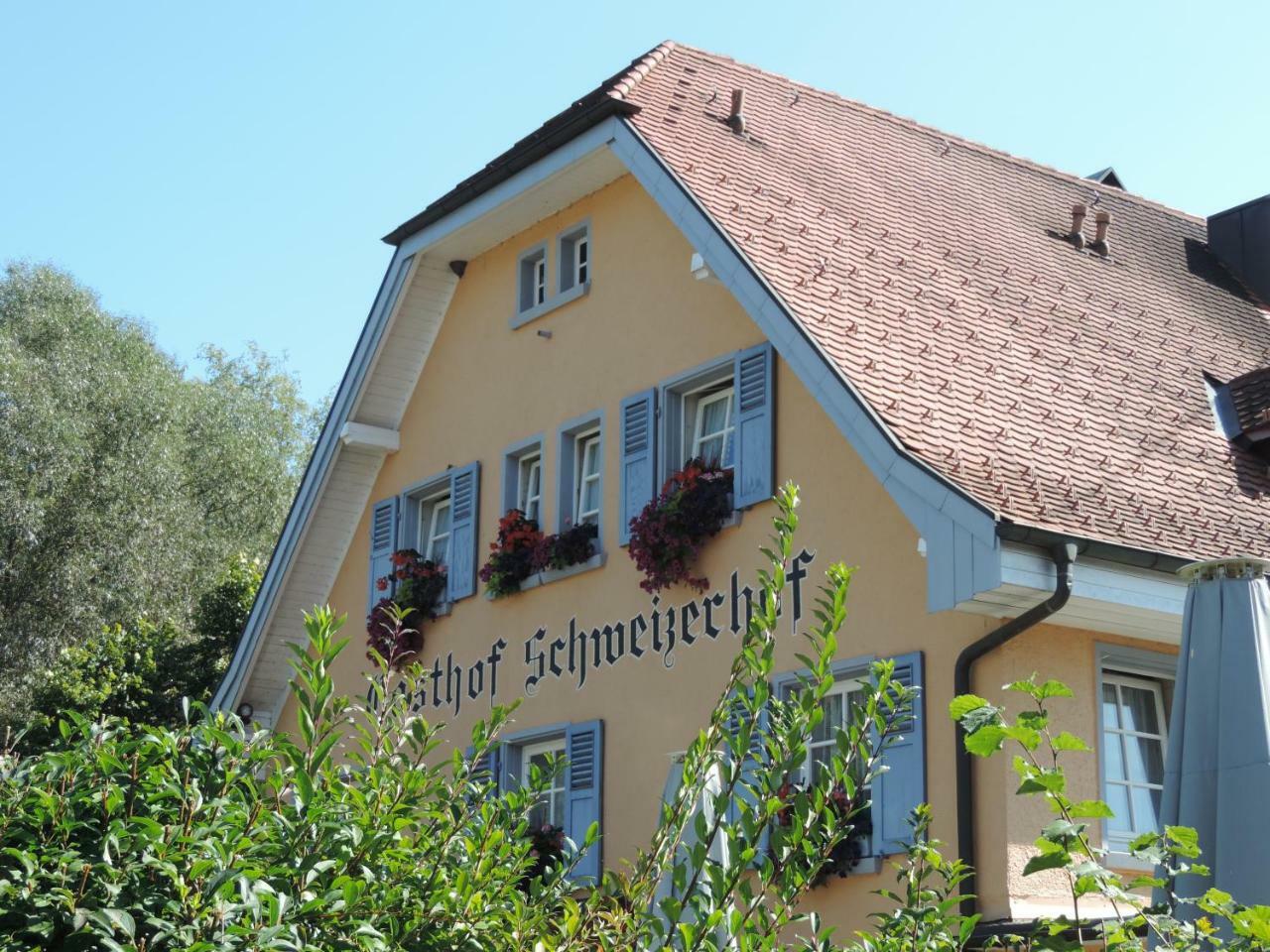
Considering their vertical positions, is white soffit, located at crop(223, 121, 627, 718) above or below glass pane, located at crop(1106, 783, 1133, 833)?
above

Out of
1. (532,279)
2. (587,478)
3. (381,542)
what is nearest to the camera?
(587,478)

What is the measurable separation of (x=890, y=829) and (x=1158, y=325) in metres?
5.67

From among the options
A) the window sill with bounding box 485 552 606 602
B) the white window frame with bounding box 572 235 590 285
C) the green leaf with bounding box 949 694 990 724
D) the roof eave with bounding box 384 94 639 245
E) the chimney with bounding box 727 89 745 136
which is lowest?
the green leaf with bounding box 949 694 990 724

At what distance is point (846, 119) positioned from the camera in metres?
16.1

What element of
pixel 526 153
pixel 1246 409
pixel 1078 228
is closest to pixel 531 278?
pixel 526 153

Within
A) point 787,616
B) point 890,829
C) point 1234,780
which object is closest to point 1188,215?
point 787,616

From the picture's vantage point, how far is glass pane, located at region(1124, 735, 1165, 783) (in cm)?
1062

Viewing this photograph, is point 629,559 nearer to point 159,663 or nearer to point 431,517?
point 431,517

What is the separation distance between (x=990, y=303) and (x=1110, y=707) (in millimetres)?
3557

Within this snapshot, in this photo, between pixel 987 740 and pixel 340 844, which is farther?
pixel 987 740

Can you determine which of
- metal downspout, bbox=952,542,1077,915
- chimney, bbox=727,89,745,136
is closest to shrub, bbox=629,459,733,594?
metal downspout, bbox=952,542,1077,915

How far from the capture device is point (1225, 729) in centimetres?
677

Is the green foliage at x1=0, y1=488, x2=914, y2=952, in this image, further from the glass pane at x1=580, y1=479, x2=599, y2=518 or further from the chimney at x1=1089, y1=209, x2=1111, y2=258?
the chimney at x1=1089, y1=209, x2=1111, y2=258

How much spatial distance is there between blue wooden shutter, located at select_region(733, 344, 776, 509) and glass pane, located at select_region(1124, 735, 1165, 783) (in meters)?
2.63
